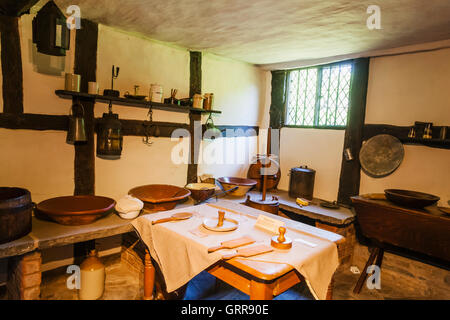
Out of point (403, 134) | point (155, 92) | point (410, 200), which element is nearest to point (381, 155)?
point (403, 134)

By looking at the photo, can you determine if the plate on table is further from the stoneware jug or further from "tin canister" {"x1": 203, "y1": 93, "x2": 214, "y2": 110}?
"tin canister" {"x1": 203, "y1": 93, "x2": 214, "y2": 110}

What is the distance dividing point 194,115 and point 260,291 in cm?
306

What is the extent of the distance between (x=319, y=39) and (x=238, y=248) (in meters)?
2.79

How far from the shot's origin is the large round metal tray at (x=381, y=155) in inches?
151

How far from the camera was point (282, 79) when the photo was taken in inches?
200

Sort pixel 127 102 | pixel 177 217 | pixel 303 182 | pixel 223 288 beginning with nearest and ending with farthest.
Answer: pixel 177 217, pixel 223 288, pixel 127 102, pixel 303 182

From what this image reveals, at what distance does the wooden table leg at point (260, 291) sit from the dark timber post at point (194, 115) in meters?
2.78

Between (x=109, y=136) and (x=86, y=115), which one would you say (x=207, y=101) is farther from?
(x=86, y=115)

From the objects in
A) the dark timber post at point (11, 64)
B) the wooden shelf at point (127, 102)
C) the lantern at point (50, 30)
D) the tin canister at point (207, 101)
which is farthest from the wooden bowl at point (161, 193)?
the lantern at point (50, 30)

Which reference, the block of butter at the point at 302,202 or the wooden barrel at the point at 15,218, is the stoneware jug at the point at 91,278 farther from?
the block of butter at the point at 302,202

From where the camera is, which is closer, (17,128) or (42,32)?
(42,32)

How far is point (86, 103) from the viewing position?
324cm
